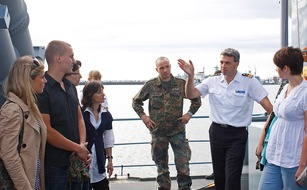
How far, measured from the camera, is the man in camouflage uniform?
5445mm

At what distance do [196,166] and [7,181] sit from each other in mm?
5746

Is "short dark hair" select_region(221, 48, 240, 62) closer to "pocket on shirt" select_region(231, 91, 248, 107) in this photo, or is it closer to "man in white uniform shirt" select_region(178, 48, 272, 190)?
"man in white uniform shirt" select_region(178, 48, 272, 190)

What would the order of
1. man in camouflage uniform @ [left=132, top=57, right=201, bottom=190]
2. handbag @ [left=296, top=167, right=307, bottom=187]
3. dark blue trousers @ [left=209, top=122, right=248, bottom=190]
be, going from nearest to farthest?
handbag @ [left=296, top=167, right=307, bottom=187] < dark blue trousers @ [left=209, top=122, right=248, bottom=190] < man in camouflage uniform @ [left=132, top=57, right=201, bottom=190]

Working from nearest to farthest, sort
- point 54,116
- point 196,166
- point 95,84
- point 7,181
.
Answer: point 7,181
point 54,116
point 95,84
point 196,166

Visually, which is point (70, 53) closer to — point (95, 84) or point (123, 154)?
point (95, 84)

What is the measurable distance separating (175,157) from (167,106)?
618 millimetres

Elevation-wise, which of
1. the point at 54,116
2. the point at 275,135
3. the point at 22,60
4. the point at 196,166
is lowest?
the point at 196,166

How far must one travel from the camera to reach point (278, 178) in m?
3.55

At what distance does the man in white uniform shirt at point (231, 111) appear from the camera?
4484 millimetres

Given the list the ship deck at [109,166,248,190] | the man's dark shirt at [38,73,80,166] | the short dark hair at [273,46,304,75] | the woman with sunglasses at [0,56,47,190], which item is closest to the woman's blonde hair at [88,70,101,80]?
the ship deck at [109,166,248,190]

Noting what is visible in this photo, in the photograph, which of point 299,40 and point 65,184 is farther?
point 299,40

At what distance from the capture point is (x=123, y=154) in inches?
358

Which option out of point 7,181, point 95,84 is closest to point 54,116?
point 7,181

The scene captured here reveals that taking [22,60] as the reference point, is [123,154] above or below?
below
